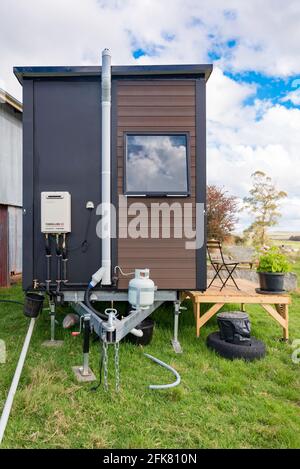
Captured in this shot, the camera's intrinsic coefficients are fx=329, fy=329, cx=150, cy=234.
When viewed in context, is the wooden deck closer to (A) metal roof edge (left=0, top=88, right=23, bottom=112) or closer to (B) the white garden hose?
(B) the white garden hose

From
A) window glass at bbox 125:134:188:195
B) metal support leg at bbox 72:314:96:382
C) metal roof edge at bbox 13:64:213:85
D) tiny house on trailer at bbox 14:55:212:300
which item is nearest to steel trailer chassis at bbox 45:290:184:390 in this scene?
metal support leg at bbox 72:314:96:382

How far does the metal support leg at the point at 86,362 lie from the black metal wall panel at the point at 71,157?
1.05 m

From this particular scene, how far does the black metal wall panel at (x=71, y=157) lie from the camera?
4277 mm

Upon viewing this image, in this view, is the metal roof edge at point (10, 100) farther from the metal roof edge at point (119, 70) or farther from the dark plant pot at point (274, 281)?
the dark plant pot at point (274, 281)

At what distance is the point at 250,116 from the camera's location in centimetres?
774

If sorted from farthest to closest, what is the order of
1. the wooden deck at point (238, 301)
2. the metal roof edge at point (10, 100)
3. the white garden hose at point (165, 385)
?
the metal roof edge at point (10, 100)
the wooden deck at point (238, 301)
the white garden hose at point (165, 385)

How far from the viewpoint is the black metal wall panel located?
428 centimetres

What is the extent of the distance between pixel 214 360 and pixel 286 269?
68.6 inches

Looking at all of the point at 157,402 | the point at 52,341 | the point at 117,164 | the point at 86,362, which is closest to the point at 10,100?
the point at 117,164

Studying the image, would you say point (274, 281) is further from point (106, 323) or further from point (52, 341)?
point (52, 341)

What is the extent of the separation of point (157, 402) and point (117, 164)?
9.17ft

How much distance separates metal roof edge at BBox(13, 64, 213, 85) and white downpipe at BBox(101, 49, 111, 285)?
0.20 m

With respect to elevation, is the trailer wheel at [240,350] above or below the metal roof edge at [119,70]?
below

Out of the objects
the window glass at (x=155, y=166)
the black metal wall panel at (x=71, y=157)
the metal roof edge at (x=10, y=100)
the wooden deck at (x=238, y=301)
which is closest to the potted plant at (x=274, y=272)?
the wooden deck at (x=238, y=301)
